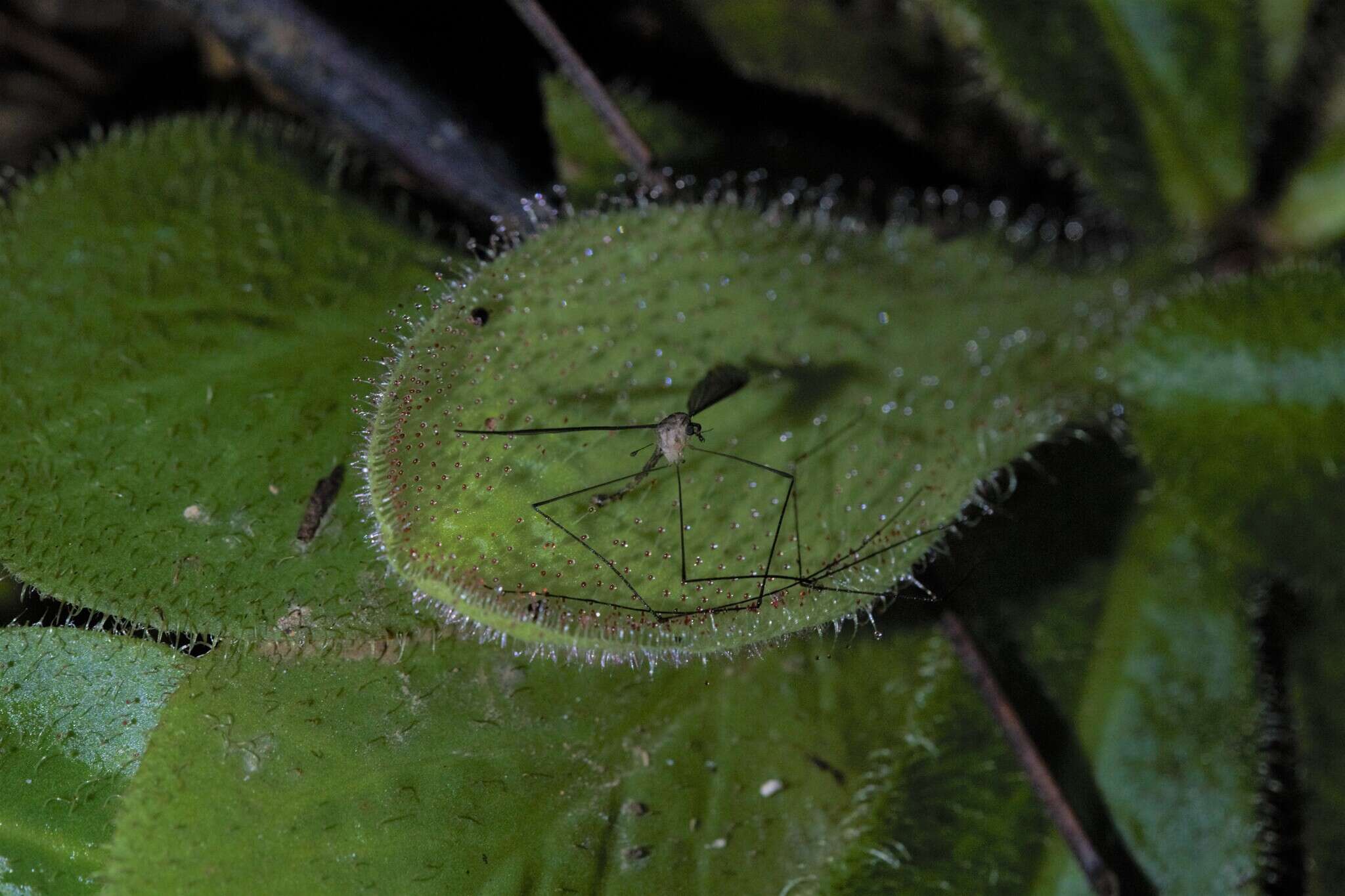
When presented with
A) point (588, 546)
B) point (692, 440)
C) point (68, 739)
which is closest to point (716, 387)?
point (692, 440)

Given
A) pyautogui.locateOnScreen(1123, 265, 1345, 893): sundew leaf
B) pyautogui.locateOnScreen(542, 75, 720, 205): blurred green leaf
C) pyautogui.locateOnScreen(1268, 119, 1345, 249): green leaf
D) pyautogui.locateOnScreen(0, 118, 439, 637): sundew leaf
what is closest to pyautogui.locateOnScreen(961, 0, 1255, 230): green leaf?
pyautogui.locateOnScreen(1268, 119, 1345, 249): green leaf

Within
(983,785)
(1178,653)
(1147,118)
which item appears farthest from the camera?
(1147,118)

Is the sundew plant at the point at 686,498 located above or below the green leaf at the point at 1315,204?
below

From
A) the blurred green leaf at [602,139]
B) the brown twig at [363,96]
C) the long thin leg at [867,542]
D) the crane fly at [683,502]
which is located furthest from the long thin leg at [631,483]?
the brown twig at [363,96]

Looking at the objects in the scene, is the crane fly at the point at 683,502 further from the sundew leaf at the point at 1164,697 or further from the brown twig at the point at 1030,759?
the sundew leaf at the point at 1164,697

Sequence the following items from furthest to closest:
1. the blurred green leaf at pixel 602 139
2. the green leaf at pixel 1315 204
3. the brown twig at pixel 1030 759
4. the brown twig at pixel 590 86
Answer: the green leaf at pixel 1315 204 < the blurred green leaf at pixel 602 139 < the brown twig at pixel 590 86 < the brown twig at pixel 1030 759

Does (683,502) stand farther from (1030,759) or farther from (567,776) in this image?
(1030,759)

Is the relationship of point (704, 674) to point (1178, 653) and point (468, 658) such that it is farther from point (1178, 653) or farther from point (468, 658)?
point (1178, 653)

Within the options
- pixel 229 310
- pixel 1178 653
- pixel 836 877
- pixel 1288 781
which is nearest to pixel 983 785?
pixel 836 877
